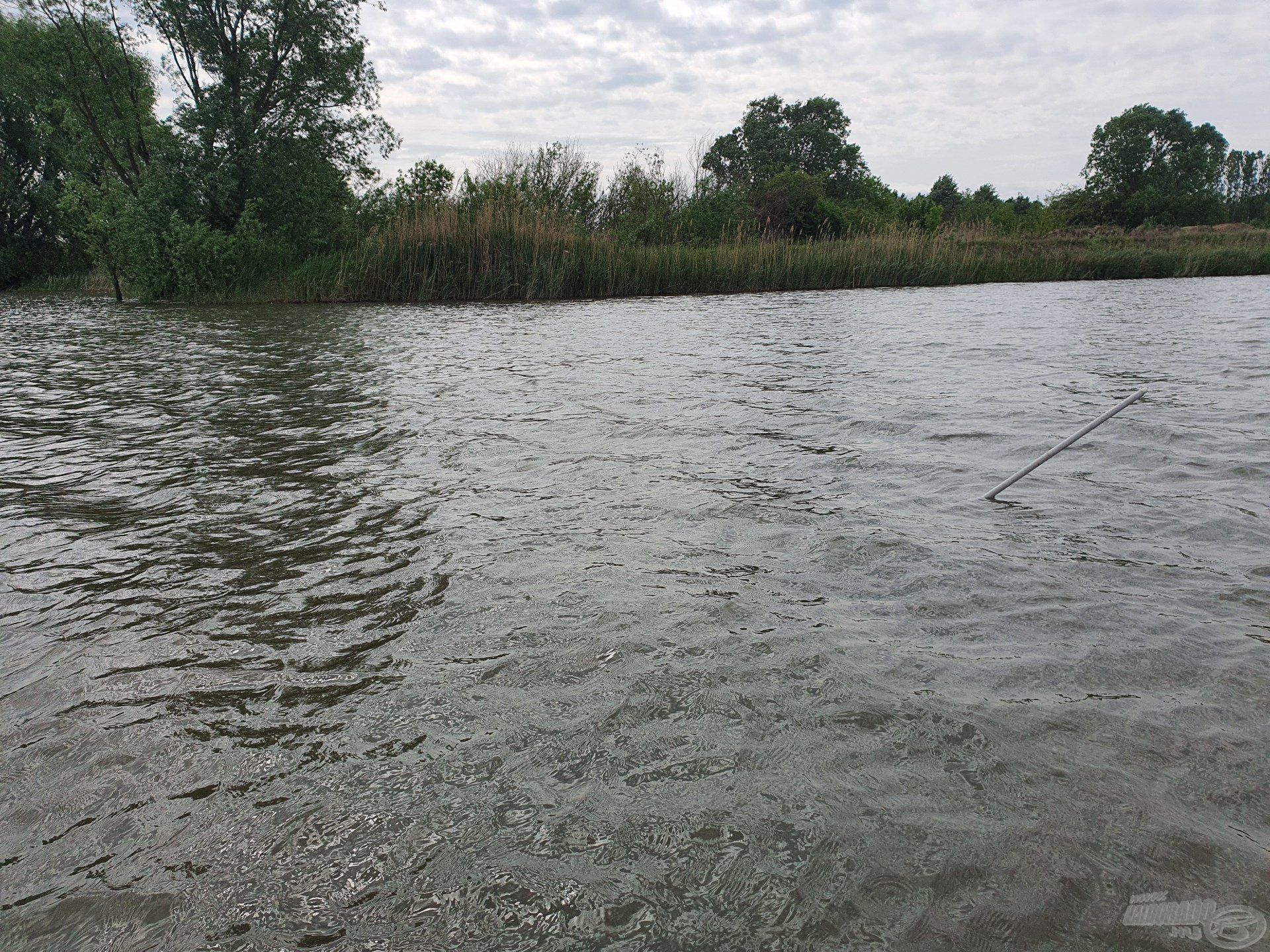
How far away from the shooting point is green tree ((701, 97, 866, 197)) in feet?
195

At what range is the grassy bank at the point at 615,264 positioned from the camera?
17.0 metres

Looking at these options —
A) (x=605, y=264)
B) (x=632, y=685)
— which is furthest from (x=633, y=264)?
(x=632, y=685)

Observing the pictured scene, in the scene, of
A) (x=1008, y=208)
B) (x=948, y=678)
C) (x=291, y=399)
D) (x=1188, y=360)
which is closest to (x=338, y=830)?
(x=948, y=678)

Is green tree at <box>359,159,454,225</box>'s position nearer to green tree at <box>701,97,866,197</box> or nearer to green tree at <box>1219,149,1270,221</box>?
green tree at <box>701,97,866,197</box>

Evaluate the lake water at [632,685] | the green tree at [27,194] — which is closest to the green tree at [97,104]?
the green tree at [27,194]

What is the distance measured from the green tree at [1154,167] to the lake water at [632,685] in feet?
202

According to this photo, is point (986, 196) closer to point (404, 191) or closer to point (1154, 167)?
point (1154, 167)

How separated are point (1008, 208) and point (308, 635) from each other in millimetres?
55356

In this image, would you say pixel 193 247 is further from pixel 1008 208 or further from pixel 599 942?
pixel 1008 208

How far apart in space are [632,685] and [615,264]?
56.0ft

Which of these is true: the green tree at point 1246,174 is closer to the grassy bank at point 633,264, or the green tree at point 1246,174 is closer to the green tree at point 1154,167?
the green tree at point 1154,167

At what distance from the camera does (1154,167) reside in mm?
57250

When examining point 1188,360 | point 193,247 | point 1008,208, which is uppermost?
point 1008,208

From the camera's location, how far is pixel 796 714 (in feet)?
6.79
